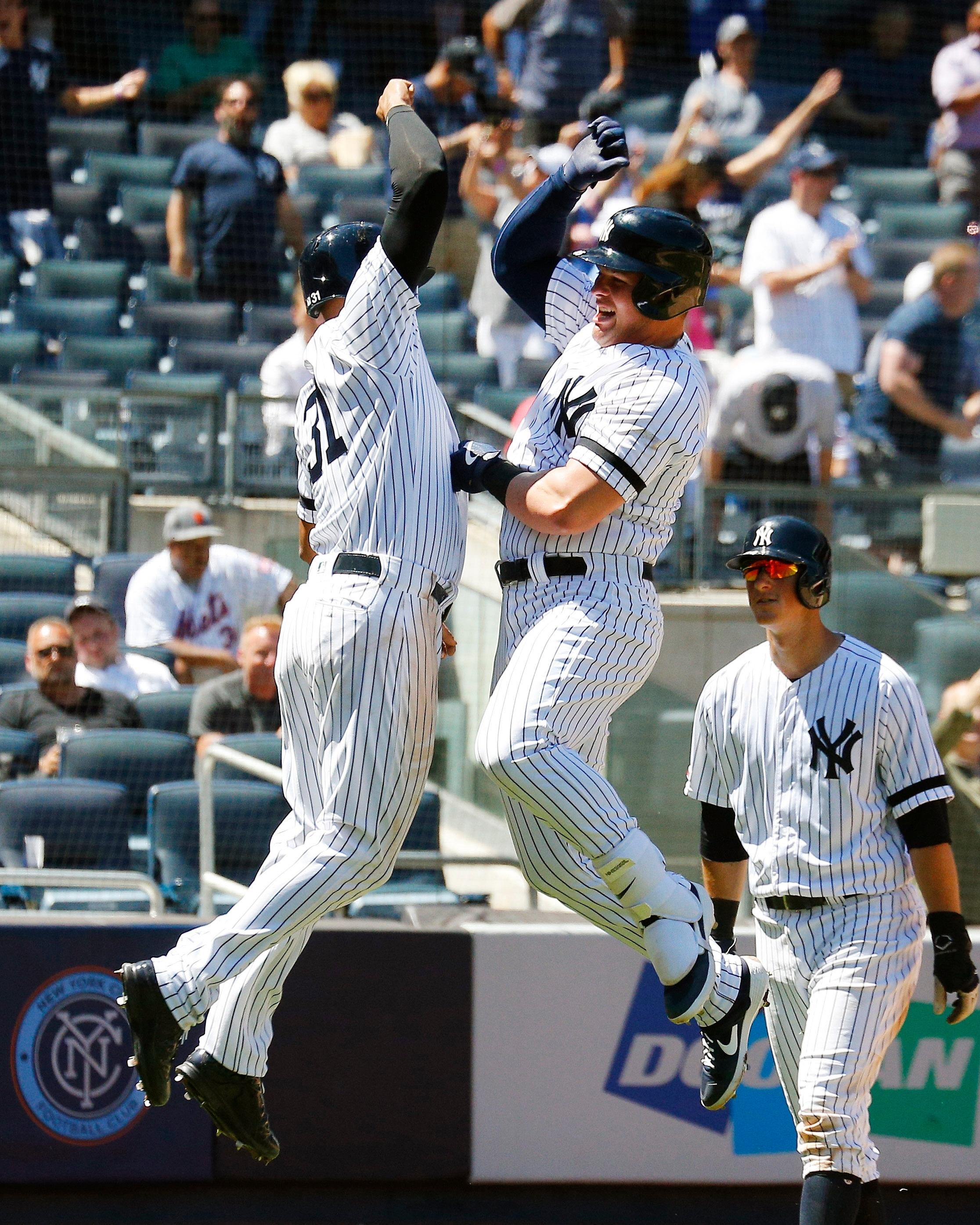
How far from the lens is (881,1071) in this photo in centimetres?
529

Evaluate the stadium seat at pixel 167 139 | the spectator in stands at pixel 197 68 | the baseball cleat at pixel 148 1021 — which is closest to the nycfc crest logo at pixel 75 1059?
the baseball cleat at pixel 148 1021

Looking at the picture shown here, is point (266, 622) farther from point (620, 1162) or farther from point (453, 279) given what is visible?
point (453, 279)

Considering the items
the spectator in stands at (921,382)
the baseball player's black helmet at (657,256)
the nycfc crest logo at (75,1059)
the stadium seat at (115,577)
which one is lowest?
the nycfc crest logo at (75,1059)

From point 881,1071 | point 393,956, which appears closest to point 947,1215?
point 881,1071

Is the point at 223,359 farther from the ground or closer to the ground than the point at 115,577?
farther from the ground

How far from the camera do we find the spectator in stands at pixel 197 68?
32.4 ft

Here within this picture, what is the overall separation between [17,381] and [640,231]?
4.95 m

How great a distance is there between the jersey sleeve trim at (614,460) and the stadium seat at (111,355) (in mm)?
5261

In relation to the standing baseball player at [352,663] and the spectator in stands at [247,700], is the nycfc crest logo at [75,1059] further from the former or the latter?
the standing baseball player at [352,663]

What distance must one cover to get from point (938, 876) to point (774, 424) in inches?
136

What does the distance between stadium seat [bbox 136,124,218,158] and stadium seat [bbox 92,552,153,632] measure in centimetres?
361

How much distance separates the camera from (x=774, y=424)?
282 inches

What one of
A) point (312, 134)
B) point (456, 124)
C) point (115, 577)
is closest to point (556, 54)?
point (456, 124)

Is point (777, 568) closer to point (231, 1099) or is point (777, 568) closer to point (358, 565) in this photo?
point (358, 565)
